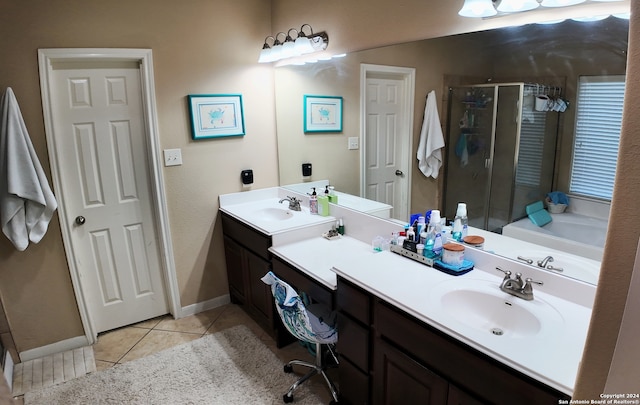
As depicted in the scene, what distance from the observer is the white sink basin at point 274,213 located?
2.81 m

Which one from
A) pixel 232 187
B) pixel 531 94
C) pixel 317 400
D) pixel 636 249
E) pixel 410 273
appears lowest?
pixel 317 400

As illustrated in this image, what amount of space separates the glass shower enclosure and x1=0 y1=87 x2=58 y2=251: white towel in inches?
91.2

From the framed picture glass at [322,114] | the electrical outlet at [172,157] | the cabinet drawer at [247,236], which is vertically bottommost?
the cabinet drawer at [247,236]

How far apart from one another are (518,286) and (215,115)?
2243 millimetres

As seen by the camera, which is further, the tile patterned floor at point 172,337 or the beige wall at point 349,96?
the tile patterned floor at point 172,337

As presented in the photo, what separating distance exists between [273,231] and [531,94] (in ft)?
5.02

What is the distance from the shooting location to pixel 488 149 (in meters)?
1.80

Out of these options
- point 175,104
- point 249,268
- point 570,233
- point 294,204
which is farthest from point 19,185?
point 570,233

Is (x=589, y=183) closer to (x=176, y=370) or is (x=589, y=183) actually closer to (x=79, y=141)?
(x=176, y=370)

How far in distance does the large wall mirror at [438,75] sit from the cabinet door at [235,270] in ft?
2.25

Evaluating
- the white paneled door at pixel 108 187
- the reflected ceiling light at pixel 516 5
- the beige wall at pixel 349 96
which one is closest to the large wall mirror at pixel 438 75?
the beige wall at pixel 349 96

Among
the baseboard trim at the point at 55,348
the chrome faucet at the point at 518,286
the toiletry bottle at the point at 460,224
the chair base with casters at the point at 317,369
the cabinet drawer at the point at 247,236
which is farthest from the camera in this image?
the baseboard trim at the point at 55,348

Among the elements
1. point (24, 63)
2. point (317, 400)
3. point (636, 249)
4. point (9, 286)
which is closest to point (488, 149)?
point (636, 249)

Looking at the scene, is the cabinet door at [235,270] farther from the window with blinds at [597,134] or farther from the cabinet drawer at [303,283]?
the window with blinds at [597,134]
